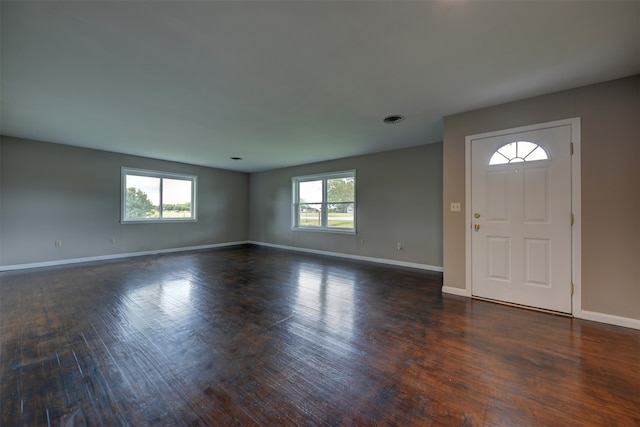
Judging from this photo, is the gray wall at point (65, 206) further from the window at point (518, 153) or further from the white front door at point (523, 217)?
the window at point (518, 153)

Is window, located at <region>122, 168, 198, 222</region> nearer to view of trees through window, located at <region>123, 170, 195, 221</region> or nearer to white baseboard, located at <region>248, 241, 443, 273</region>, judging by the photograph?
view of trees through window, located at <region>123, 170, 195, 221</region>

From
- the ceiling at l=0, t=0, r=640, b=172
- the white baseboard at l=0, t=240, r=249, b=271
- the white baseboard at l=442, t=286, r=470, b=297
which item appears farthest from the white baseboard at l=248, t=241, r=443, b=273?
the ceiling at l=0, t=0, r=640, b=172

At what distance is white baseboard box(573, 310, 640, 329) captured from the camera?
2275 millimetres

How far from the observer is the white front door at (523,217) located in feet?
8.54

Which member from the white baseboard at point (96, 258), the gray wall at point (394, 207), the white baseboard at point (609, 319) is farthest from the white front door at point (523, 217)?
the white baseboard at point (96, 258)

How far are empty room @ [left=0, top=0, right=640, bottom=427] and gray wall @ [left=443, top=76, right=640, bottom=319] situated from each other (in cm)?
1

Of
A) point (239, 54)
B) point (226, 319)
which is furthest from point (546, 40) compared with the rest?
point (226, 319)

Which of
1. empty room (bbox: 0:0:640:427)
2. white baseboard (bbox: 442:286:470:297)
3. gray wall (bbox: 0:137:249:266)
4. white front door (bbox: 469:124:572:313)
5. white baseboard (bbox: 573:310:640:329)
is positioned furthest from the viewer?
gray wall (bbox: 0:137:249:266)

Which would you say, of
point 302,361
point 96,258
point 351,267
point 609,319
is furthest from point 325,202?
point 96,258

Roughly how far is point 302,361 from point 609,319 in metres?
3.07

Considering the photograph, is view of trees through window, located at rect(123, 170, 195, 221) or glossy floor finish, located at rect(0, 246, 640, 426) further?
view of trees through window, located at rect(123, 170, 195, 221)

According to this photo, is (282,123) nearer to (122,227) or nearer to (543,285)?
(543,285)

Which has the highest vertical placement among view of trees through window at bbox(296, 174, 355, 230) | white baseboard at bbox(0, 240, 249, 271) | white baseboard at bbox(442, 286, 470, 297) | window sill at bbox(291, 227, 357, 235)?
view of trees through window at bbox(296, 174, 355, 230)

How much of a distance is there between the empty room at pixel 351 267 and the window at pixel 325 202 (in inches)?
54.3
